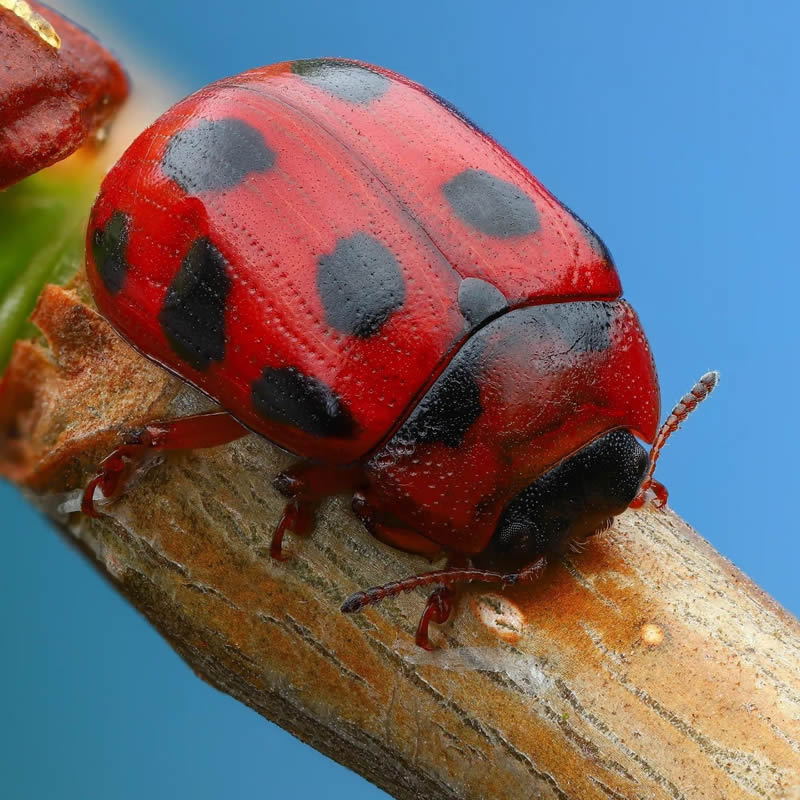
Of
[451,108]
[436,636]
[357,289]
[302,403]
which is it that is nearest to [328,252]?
[357,289]

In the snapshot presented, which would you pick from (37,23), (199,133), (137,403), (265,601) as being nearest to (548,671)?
(265,601)

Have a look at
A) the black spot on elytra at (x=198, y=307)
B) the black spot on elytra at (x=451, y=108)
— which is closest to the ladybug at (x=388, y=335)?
the black spot on elytra at (x=198, y=307)

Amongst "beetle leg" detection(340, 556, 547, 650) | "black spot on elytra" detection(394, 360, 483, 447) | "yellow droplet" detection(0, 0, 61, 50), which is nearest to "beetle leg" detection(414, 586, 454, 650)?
"beetle leg" detection(340, 556, 547, 650)

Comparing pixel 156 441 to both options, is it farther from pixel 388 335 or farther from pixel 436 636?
pixel 436 636

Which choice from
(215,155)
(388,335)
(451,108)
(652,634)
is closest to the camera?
(652,634)

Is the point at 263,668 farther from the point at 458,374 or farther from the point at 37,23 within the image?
the point at 37,23

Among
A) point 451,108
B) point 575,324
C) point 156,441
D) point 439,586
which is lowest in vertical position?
point 156,441
